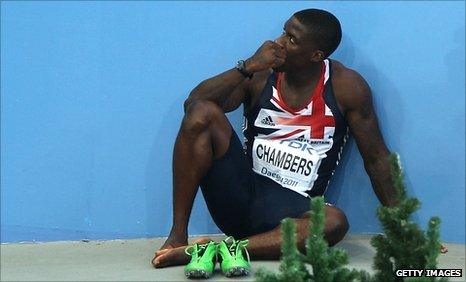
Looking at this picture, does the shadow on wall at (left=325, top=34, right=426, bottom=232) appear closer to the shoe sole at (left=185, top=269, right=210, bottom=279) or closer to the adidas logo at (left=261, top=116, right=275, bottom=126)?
the adidas logo at (left=261, top=116, right=275, bottom=126)

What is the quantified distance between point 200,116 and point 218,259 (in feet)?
1.77

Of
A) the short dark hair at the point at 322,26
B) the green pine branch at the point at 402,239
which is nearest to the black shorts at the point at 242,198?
the short dark hair at the point at 322,26

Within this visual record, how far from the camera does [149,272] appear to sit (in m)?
2.85

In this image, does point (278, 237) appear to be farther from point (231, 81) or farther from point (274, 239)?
point (231, 81)

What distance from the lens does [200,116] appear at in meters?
2.93

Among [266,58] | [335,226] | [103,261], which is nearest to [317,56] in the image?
[266,58]

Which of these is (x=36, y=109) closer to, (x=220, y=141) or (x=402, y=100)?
(x=220, y=141)

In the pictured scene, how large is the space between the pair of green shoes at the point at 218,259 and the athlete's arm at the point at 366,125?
623 millimetres

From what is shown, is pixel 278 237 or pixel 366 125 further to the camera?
pixel 366 125

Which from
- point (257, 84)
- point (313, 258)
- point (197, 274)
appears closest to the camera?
point (313, 258)

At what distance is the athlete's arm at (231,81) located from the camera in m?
2.99

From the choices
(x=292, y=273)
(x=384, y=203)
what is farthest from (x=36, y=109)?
(x=292, y=273)

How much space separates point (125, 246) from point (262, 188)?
65 cm

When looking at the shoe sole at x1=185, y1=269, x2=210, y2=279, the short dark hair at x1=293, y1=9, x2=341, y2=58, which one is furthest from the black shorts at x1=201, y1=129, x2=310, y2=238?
the short dark hair at x1=293, y1=9, x2=341, y2=58
